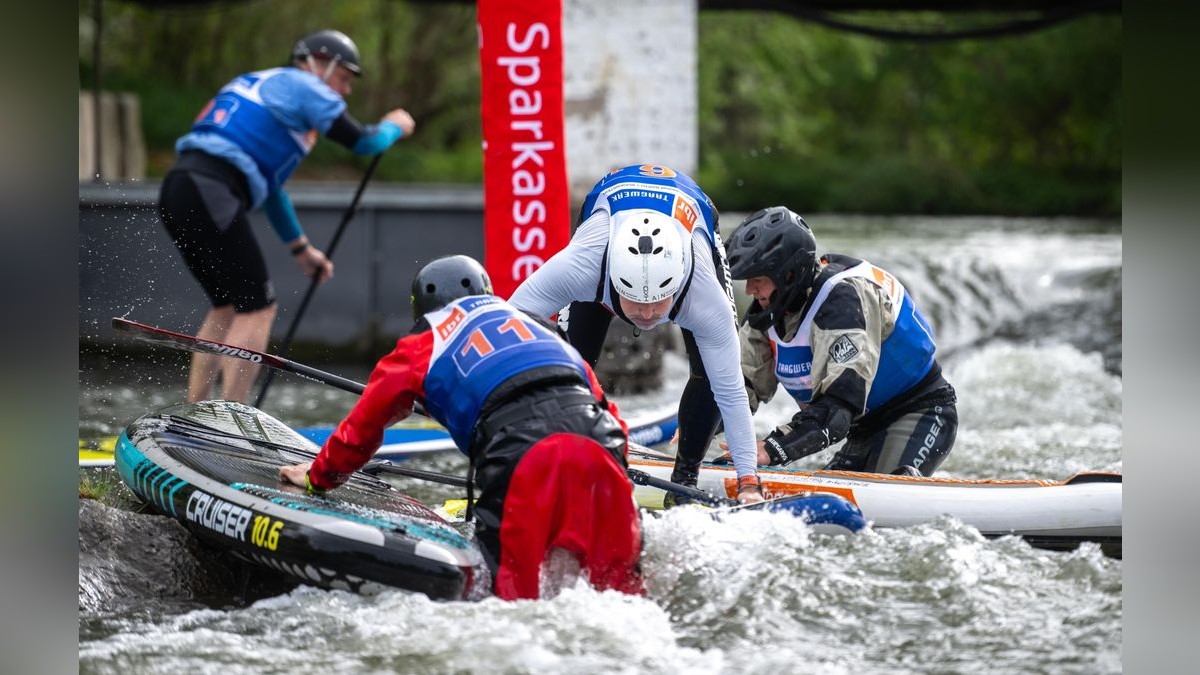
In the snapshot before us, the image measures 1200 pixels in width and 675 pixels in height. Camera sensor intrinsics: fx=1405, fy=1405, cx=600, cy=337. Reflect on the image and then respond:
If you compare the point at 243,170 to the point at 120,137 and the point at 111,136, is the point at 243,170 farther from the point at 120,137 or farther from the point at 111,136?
the point at 120,137

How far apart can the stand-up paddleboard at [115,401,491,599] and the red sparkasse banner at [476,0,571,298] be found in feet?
5.93

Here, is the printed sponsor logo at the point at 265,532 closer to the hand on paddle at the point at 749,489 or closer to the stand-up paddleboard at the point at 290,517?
the stand-up paddleboard at the point at 290,517

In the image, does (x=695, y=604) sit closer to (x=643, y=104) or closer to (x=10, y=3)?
(x=10, y=3)

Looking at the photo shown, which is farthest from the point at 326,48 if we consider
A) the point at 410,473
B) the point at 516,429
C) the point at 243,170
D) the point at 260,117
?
the point at 516,429

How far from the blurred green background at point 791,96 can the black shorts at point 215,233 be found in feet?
44.2

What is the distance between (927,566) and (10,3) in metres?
3.49

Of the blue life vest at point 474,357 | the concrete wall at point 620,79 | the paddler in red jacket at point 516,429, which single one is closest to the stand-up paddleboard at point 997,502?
the paddler in red jacket at point 516,429

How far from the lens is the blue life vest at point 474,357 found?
14.1 feet

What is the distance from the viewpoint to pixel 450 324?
4363 mm

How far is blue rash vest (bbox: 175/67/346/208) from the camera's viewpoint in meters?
7.52

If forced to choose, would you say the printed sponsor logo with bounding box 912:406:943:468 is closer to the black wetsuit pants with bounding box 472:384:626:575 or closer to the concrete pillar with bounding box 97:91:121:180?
the black wetsuit pants with bounding box 472:384:626:575

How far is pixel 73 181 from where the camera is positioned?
2.43 metres

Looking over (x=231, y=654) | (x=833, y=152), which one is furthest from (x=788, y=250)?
(x=833, y=152)

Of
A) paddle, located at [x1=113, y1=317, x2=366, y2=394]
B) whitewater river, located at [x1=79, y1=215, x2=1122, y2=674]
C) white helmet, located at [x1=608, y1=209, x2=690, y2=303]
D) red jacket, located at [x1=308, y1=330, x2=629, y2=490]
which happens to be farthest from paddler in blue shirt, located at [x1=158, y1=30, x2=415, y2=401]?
white helmet, located at [x1=608, y1=209, x2=690, y2=303]
